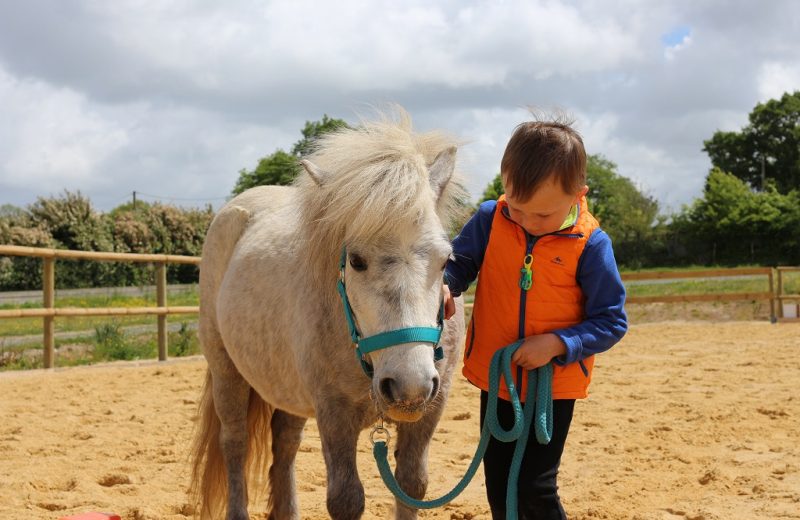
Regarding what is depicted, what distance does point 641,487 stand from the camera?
4078 mm

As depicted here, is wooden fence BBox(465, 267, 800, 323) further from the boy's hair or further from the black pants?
the boy's hair

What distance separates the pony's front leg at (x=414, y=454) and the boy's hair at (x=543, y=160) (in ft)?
3.11

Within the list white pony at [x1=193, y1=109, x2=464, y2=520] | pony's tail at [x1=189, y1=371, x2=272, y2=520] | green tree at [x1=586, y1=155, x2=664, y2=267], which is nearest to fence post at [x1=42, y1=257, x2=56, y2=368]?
pony's tail at [x1=189, y1=371, x2=272, y2=520]

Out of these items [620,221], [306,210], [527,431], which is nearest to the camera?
[527,431]

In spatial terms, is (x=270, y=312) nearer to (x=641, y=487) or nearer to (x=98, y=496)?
(x=98, y=496)

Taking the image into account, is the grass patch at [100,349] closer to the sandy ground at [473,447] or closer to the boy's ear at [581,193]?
the sandy ground at [473,447]

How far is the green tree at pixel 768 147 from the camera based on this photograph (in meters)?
43.1

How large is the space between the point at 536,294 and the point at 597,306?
181 mm

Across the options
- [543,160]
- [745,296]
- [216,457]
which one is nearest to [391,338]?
[543,160]

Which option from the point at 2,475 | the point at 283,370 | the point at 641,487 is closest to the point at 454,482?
the point at 641,487

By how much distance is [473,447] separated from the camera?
5184 millimetres

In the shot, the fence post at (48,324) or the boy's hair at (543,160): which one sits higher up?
the boy's hair at (543,160)

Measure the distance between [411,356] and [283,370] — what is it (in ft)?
4.21

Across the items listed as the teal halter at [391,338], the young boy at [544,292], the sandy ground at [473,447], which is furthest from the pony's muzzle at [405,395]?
the sandy ground at [473,447]
